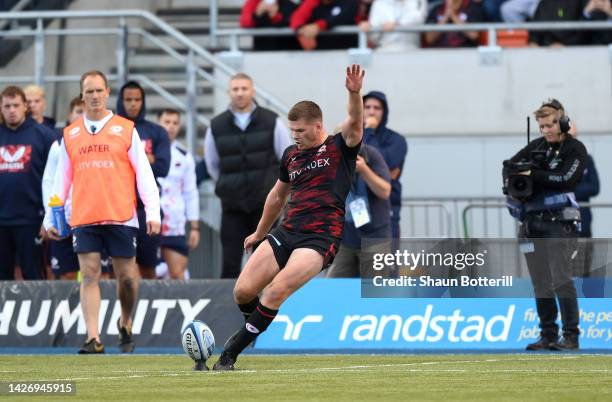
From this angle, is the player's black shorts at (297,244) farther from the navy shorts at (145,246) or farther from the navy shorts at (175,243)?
the navy shorts at (175,243)

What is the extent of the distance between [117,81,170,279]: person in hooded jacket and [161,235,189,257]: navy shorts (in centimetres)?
142

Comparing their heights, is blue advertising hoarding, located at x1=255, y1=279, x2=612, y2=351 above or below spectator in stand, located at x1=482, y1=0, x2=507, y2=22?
below

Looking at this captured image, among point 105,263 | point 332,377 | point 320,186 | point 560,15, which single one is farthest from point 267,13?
point 332,377

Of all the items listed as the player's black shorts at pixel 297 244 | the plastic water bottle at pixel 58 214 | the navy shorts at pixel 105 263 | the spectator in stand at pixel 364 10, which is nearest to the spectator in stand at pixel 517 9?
the spectator in stand at pixel 364 10

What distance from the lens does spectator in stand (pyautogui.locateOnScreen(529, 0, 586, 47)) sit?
19.9 m

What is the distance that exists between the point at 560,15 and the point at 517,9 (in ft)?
2.02

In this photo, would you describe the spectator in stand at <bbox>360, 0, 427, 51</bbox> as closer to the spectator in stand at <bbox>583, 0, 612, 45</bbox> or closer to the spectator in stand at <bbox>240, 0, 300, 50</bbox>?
the spectator in stand at <bbox>240, 0, 300, 50</bbox>

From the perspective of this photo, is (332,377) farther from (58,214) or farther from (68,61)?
(68,61)

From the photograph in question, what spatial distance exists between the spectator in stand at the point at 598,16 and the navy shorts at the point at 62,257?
312 inches

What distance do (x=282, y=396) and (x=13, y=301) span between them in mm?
7116

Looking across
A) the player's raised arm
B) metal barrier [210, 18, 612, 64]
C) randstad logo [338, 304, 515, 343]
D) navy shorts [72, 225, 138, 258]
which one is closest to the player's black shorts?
the player's raised arm

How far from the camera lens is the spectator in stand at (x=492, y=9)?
20.3 meters

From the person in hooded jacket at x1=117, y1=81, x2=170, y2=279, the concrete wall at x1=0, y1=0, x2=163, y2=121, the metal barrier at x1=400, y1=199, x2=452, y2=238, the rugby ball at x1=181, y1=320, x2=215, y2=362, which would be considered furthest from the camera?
the concrete wall at x1=0, y1=0, x2=163, y2=121

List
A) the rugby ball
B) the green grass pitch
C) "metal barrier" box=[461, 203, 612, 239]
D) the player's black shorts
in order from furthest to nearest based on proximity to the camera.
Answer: "metal barrier" box=[461, 203, 612, 239], the player's black shorts, the rugby ball, the green grass pitch
